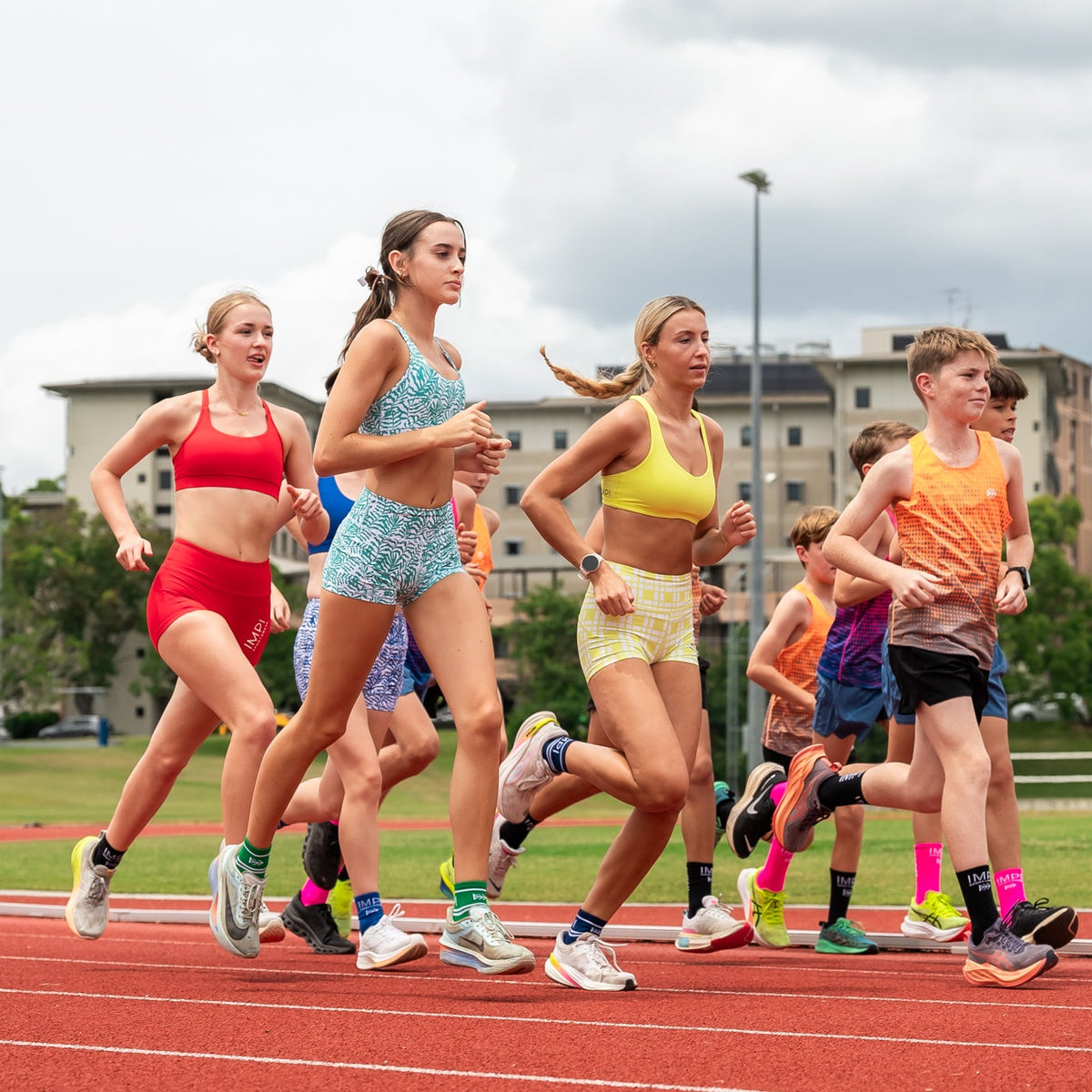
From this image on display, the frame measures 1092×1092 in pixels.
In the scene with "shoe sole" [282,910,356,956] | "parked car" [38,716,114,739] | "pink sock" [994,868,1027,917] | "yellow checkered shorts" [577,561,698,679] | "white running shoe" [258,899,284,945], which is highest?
"yellow checkered shorts" [577,561,698,679]

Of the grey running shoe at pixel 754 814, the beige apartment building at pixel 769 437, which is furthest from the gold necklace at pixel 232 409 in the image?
the beige apartment building at pixel 769 437

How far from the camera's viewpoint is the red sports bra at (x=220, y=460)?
7164 millimetres

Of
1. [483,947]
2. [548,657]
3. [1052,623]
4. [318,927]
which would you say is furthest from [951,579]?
[1052,623]

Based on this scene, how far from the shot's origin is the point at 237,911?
637cm

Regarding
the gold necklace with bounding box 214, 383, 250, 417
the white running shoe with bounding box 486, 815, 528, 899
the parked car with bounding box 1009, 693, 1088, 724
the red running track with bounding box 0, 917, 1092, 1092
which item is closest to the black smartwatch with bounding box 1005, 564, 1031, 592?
the red running track with bounding box 0, 917, 1092, 1092

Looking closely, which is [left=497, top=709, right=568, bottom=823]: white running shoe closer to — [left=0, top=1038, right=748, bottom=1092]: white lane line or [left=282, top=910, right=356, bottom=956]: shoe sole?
[left=282, top=910, right=356, bottom=956]: shoe sole

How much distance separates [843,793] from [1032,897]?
328 cm

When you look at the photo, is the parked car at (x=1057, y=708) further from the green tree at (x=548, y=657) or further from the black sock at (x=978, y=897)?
the black sock at (x=978, y=897)

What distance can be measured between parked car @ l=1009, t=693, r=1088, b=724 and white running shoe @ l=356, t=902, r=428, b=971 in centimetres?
6022

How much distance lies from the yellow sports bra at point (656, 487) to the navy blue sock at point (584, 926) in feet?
4.97

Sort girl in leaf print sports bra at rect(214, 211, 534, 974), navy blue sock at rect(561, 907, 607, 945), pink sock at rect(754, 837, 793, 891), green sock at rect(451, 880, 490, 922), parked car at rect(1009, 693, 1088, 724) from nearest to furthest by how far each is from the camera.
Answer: green sock at rect(451, 880, 490, 922) < girl in leaf print sports bra at rect(214, 211, 534, 974) < navy blue sock at rect(561, 907, 607, 945) < pink sock at rect(754, 837, 793, 891) < parked car at rect(1009, 693, 1088, 724)

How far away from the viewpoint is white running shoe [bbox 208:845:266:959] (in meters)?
6.34

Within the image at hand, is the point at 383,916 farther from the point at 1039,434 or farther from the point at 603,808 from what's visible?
the point at 1039,434

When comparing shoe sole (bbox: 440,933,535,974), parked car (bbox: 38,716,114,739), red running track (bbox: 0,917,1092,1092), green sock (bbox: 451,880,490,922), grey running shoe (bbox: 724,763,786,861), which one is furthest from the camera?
parked car (bbox: 38,716,114,739)
